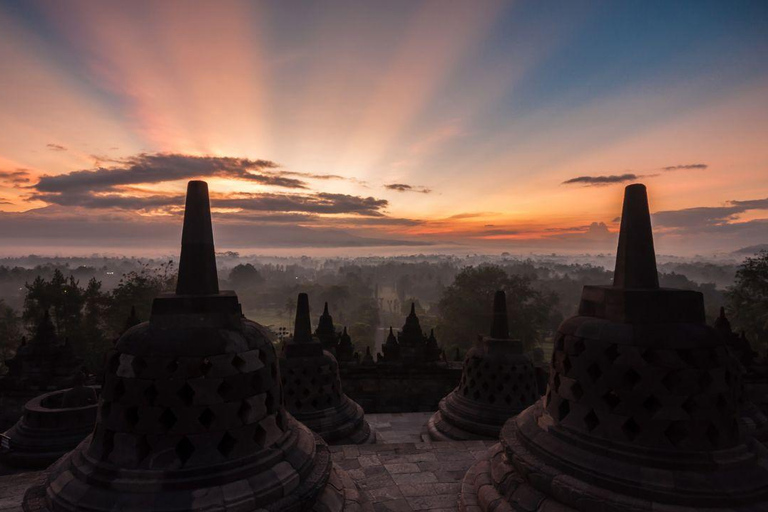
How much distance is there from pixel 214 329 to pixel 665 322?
4983 mm

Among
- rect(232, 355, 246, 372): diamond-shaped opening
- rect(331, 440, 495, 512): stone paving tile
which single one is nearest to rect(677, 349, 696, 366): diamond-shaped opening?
rect(331, 440, 495, 512): stone paving tile

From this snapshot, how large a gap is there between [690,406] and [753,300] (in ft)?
132

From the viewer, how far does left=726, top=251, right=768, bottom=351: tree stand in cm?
3234

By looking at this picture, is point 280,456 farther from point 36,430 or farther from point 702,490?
point 36,430

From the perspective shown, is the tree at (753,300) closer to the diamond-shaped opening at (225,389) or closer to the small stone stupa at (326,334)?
the small stone stupa at (326,334)

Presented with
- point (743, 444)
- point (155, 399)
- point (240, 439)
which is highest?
point (155, 399)

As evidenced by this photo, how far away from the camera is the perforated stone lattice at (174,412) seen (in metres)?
4.00

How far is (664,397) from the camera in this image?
4.31 metres

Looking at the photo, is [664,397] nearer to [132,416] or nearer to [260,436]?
[260,436]

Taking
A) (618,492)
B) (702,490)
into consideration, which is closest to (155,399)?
(618,492)

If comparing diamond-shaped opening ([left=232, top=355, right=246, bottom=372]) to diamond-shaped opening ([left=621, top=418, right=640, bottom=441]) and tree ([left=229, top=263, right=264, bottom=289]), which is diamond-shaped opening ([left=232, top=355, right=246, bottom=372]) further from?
tree ([left=229, top=263, right=264, bottom=289])

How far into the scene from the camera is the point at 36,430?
28.5ft

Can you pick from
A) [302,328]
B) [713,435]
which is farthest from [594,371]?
[302,328]

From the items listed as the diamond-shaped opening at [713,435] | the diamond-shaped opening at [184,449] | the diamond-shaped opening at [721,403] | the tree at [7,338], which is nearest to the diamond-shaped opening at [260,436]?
the diamond-shaped opening at [184,449]
